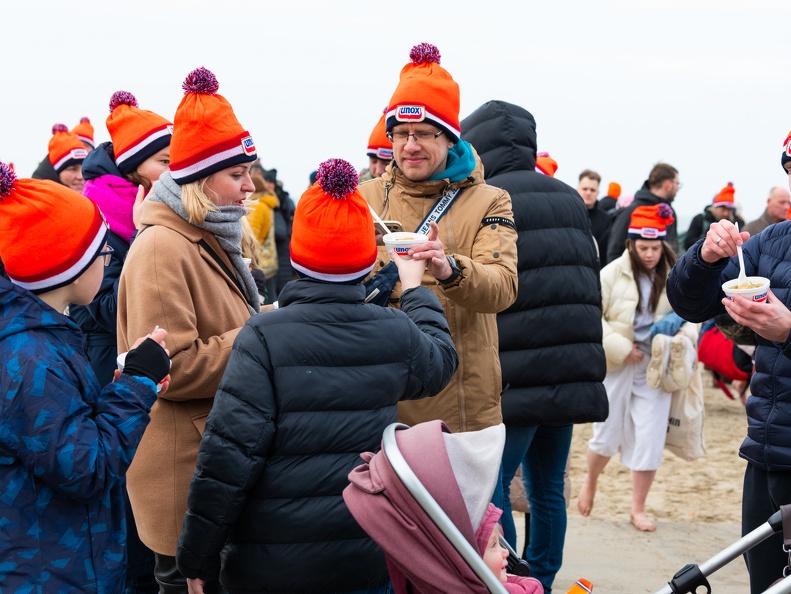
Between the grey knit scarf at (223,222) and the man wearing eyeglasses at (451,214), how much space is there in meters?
0.60

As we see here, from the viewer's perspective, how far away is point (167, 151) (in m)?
4.09

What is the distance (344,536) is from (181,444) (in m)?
0.74

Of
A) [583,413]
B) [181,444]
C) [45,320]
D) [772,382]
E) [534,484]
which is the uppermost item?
[45,320]

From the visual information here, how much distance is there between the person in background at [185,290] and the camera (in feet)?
10.3

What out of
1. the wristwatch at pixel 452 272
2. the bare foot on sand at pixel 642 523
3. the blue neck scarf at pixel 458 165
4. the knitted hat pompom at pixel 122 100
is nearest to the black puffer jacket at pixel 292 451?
the wristwatch at pixel 452 272

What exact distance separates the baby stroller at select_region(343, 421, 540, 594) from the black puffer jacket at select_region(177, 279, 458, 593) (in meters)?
0.36

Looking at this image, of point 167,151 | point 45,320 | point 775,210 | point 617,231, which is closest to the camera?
point 45,320

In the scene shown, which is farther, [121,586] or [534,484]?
[534,484]

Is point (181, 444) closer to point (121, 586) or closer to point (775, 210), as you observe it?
point (121, 586)

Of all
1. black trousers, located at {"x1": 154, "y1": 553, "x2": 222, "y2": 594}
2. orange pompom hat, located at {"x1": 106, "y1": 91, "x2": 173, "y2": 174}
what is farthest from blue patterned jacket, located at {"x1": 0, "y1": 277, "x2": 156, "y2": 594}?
orange pompom hat, located at {"x1": 106, "y1": 91, "x2": 173, "y2": 174}

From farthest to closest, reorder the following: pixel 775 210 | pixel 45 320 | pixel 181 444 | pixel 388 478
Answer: pixel 775 210 → pixel 181 444 → pixel 45 320 → pixel 388 478

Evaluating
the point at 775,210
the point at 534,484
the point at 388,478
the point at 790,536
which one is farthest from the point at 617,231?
the point at 388,478

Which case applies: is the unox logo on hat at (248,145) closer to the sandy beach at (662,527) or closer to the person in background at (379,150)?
the person in background at (379,150)

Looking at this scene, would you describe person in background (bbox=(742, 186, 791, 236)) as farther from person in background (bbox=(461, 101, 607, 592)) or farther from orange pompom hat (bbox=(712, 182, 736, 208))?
person in background (bbox=(461, 101, 607, 592))
